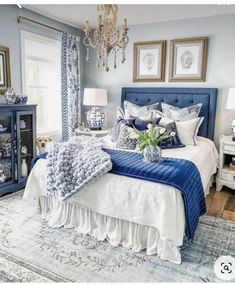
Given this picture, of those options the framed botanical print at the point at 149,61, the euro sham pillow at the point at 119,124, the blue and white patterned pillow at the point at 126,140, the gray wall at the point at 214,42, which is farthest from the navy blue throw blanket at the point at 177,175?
the framed botanical print at the point at 149,61

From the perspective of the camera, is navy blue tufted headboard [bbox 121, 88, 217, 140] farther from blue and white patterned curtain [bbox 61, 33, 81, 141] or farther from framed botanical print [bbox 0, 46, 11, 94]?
framed botanical print [bbox 0, 46, 11, 94]

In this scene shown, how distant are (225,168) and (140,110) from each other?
1.57m

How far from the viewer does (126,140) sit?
3268mm

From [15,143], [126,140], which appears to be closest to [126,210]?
[126,140]

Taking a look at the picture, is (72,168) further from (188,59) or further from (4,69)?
(188,59)

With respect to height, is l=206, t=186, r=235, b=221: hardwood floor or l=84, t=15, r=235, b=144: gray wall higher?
l=84, t=15, r=235, b=144: gray wall

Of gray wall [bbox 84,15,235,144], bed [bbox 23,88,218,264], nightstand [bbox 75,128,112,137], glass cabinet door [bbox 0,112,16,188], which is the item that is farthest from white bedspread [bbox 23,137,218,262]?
gray wall [bbox 84,15,235,144]

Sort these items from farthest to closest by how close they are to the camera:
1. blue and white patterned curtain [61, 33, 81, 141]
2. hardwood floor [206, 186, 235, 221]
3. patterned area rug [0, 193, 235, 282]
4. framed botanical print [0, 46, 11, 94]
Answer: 1. blue and white patterned curtain [61, 33, 81, 141]
2. framed botanical print [0, 46, 11, 94]
3. hardwood floor [206, 186, 235, 221]
4. patterned area rug [0, 193, 235, 282]

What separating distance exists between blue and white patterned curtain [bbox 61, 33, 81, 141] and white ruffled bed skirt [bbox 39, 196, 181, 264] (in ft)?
6.61

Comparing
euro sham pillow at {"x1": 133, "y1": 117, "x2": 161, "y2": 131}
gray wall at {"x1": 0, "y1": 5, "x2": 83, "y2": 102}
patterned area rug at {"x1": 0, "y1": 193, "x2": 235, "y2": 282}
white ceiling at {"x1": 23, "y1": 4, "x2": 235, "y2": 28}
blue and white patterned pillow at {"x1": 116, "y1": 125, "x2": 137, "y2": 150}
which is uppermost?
white ceiling at {"x1": 23, "y1": 4, "x2": 235, "y2": 28}

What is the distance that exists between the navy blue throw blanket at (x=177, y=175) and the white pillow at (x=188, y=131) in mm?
963

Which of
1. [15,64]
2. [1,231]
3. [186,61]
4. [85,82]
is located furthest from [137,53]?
[1,231]

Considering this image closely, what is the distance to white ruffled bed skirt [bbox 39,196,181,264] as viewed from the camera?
2.18 metres

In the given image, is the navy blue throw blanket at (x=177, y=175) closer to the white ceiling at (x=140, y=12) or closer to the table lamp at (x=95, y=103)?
the table lamp at (x=95, y=103)
